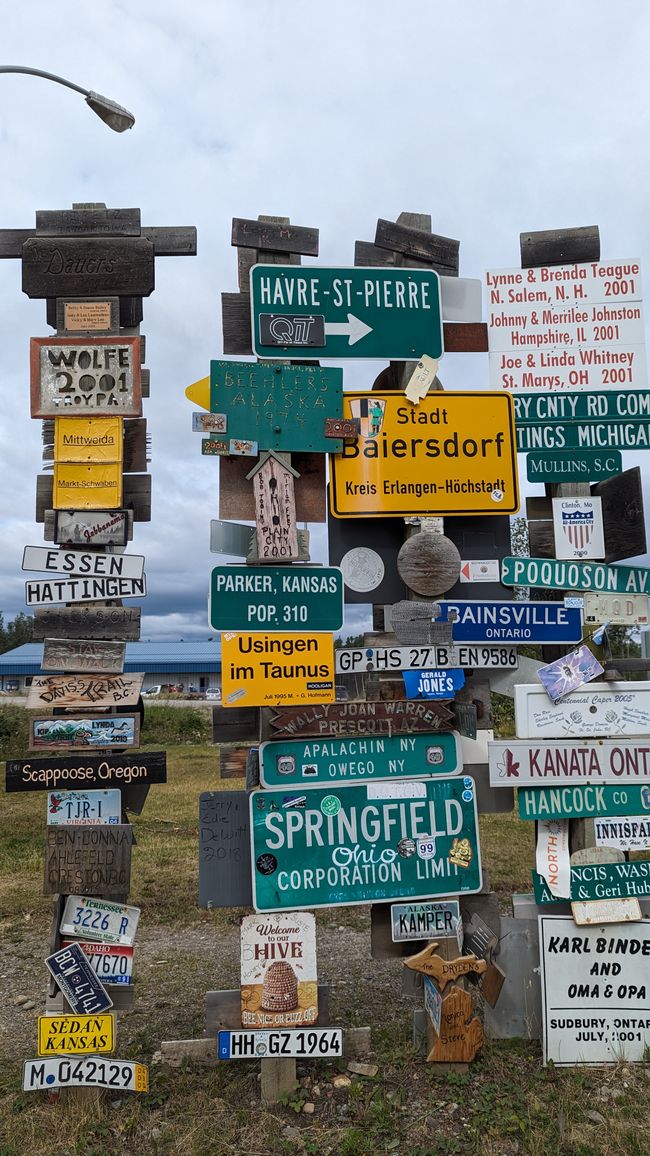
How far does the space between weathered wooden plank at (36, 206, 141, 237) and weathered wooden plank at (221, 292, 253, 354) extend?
0.71m

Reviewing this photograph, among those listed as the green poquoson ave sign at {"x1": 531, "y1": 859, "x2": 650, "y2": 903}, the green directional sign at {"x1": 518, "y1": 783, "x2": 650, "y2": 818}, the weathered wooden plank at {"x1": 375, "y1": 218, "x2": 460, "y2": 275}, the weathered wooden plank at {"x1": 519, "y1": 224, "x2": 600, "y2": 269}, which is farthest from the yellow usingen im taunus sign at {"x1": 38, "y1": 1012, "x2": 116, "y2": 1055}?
the weathered wooden plank at {"x1": 519, "y1": 224, "x2": 600, "y2": 269}

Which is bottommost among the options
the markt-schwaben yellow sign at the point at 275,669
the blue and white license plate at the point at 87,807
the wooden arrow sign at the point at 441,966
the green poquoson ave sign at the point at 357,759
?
the wooden arrow sign at the point at 441,966

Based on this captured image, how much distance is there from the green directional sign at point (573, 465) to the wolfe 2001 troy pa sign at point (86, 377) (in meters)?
2.75

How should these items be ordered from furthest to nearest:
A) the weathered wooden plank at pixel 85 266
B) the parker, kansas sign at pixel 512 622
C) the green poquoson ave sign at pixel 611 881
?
the parker, kansas sign at pixel 512 622
the green poquoson ave sign at pixel 611 881
the weathered wooden plank at pixel 85 266

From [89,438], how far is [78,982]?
3.25 meters

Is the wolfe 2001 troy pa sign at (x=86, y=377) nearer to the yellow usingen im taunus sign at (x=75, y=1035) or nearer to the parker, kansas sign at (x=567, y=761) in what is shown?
the parker, kansas sign at (x=567, y=761)

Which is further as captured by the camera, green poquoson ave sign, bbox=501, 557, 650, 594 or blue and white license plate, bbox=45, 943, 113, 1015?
green poquoson ave sign, bbox=501, 557, 650, 594

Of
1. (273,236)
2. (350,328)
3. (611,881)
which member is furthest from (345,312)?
(611,881)

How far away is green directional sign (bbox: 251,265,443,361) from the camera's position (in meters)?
5.05

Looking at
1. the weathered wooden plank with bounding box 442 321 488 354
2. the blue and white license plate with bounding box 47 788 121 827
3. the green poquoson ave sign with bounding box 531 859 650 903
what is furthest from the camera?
the weathered wooden plank with bounding box 442 321 488 354

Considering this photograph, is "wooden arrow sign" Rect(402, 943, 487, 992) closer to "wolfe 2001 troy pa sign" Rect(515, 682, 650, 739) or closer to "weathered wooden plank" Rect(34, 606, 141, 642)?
"wolfe 2001 troy pa sign" Rect(515, 682, 650, 739)

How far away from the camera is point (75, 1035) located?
14.4 ft

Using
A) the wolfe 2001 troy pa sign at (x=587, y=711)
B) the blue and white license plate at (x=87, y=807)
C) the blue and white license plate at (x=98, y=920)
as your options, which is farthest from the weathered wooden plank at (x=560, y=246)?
the blue and white license plate at (x=98, y=920)

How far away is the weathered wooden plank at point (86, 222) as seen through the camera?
4918 mm
